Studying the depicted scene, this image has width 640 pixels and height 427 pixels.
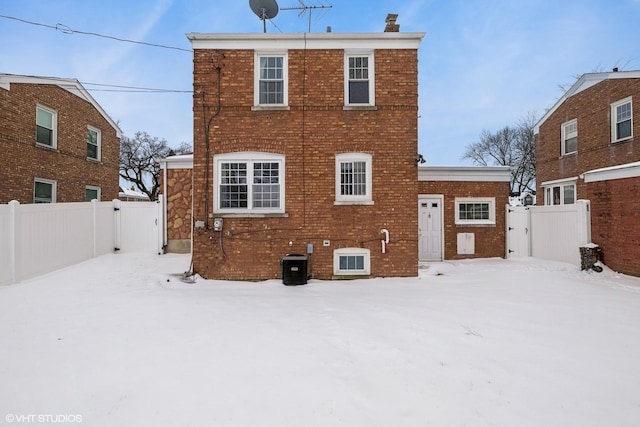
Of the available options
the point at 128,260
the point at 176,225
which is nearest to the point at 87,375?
the point at 128,260

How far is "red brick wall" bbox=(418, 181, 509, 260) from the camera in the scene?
12.0 m

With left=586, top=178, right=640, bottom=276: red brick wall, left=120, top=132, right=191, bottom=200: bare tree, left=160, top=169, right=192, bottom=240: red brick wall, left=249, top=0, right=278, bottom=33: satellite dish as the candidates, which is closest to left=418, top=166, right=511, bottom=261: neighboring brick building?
left=586, top=178, right=640, bottom=276: red brick wall

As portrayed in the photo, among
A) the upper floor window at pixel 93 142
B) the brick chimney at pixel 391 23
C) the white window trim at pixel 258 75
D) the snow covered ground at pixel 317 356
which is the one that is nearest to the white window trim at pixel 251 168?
the white window trim at pixel 258 75

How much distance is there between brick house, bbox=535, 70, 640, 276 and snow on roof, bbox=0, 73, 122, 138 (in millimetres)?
19713

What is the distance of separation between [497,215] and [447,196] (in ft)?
6.74

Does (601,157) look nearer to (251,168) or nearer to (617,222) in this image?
(617,222)

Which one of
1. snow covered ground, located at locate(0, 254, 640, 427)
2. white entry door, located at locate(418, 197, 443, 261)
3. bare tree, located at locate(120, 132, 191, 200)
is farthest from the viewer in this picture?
bare tree, located at locate(120, 132, 191, 200)

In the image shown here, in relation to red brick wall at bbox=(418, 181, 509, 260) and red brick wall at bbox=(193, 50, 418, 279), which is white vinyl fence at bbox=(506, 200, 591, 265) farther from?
red brick wall at bbox=(193, 50, 418, 279)

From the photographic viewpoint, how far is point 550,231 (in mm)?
11086

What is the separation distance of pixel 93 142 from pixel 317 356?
17.5 meters

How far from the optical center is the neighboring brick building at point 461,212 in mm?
11938

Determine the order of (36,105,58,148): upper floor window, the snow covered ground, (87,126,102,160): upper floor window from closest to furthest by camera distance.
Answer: the snow covered ground < (36,105,58,148): upper floor window < (87,126,102,160): upper floor window

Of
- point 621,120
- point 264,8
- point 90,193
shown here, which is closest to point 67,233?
point 90,193

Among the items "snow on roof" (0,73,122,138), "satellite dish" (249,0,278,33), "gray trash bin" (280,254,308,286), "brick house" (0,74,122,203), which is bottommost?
"gray trash bin" (280,254,308,286)
